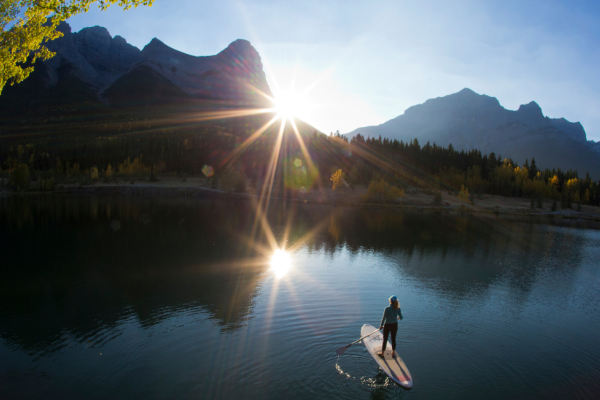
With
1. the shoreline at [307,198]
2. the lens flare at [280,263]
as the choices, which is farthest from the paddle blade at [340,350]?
the shoreline at [307,198]

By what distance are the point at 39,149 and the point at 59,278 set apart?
537 ft

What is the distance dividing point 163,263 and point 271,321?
461 inches

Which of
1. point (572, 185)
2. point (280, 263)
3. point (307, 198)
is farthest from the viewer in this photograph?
point (572, 185)

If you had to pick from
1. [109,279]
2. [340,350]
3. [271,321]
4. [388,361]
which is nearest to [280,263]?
[271,321]

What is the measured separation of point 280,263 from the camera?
2538cm

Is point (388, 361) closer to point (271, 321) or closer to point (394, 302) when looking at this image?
point (394, 302)

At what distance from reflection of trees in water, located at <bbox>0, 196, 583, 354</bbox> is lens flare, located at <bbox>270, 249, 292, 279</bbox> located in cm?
148

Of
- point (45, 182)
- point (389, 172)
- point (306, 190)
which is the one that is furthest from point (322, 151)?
point (45, 182)

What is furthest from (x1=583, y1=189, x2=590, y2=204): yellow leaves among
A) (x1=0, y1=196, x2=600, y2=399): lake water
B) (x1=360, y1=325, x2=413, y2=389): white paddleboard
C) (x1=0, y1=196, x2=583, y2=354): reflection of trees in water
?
(x1=360, y1=325, x2=413, y2=389): white paddleboard

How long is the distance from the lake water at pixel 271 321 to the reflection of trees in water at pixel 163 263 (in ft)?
0.43

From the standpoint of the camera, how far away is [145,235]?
32188 mm

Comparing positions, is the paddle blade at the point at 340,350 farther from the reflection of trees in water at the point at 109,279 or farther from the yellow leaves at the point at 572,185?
the yellow leaves at the point at 572,185

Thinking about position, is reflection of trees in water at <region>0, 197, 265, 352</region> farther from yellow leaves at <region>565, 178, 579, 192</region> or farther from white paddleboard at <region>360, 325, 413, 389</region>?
yellow leaves at <region>565, 178, 579, 192</region>

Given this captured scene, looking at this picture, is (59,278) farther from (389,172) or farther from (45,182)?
(389,172)
